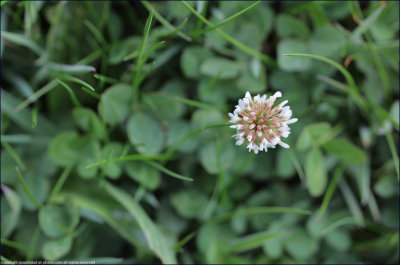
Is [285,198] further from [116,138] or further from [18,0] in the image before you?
[18,0]

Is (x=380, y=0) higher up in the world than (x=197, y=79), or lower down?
higher up

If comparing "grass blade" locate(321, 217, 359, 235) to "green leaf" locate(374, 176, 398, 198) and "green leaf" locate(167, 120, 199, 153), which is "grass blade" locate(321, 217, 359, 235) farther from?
"green leaf" locate(167, 120, 199, 153)

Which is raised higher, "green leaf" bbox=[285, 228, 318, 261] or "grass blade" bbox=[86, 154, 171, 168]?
"grass blade" bbox=[86, 154, 171, 168]

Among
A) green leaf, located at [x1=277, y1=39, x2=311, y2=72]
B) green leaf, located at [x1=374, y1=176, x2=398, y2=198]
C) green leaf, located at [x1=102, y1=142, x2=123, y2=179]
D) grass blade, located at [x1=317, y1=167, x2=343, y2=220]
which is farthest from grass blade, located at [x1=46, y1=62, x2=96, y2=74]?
green leaf, located at [x1=374, y1=176, x2=398, y2=198]

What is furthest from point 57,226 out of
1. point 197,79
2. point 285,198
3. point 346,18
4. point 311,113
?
point 346,18

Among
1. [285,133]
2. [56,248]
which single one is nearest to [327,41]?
[285,133]

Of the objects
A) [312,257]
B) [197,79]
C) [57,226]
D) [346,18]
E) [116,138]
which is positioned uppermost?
[346,18]

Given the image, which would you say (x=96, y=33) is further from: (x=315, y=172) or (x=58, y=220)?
(x=315, y=172)
